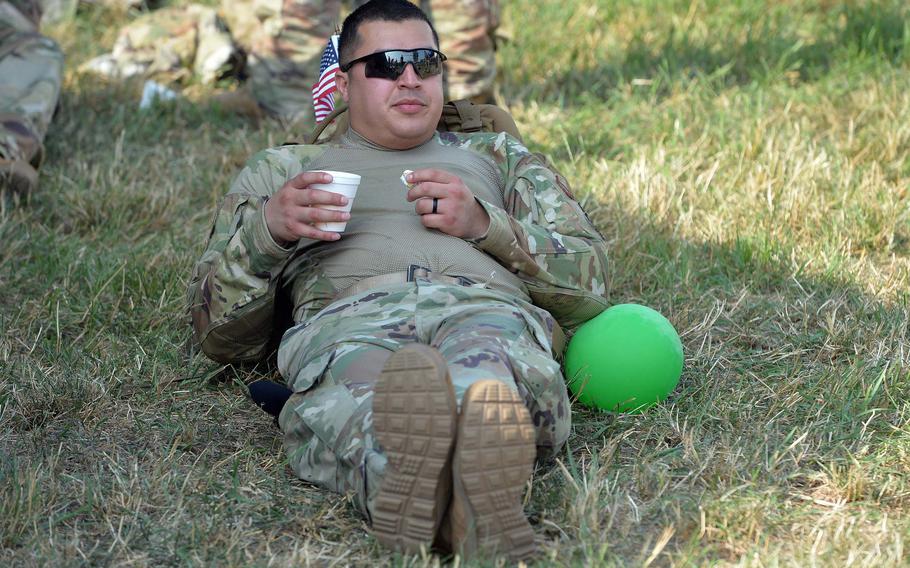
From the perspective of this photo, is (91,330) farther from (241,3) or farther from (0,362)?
(241,3)

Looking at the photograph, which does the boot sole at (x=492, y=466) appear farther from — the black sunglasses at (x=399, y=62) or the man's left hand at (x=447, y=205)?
the black sunglasses at (x=399, y=62)

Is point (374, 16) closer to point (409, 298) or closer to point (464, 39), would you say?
point (409, 298)

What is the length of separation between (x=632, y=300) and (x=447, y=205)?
139 cm

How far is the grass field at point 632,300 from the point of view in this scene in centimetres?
267

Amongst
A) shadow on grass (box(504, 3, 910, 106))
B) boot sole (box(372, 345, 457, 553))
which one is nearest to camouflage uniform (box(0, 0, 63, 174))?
shadow on grass (box(504, 3, 910, 106))

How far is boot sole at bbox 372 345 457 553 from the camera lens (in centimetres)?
237

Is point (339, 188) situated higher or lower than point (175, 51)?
higher

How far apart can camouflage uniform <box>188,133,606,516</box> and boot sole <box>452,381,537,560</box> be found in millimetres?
274

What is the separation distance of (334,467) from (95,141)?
12.5 ft

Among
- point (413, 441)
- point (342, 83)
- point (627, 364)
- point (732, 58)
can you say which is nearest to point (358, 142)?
point (342, 83)

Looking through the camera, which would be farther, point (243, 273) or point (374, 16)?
point (374, 16)

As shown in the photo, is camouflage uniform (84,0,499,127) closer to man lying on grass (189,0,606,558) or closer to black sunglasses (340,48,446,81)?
man lying on grass (189,0,606,558)

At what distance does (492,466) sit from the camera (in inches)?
93.0

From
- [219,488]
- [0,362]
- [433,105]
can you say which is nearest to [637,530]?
[219,488]
